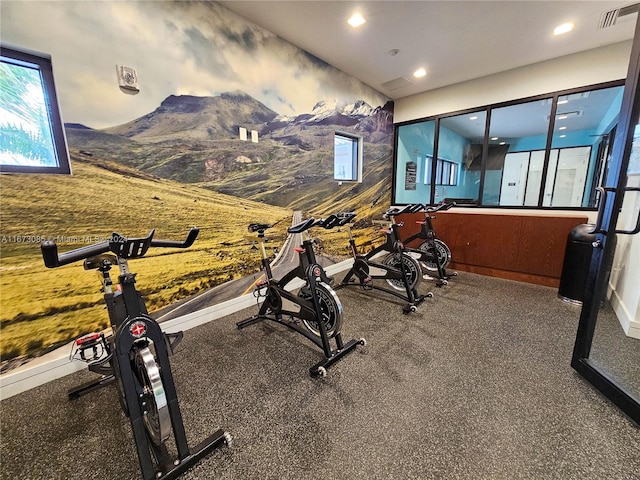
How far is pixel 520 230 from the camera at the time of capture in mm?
3875

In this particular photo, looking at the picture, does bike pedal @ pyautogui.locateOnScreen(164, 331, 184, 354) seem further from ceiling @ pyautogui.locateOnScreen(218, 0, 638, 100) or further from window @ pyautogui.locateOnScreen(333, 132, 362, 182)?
window @ pyautogui.locateOnScreen(333, 132, 362, 182)

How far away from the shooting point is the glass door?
5.40ft

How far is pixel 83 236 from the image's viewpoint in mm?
2127

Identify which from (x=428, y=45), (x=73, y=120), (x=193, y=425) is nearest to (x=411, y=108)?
(x=428, y=45)

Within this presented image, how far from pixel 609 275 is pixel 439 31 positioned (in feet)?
10.0

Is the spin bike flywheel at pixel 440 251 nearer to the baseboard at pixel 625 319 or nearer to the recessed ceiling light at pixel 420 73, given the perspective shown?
the baseboard at pixel 625 319

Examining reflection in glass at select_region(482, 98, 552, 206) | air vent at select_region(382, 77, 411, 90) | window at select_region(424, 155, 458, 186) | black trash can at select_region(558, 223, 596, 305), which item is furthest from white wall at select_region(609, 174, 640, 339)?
air vent at select_region(382, 77, 411, 90)

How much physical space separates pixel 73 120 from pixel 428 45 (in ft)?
12.9

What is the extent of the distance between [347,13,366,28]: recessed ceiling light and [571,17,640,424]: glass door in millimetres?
2238

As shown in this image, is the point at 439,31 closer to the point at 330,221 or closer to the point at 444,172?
the point at 330,221

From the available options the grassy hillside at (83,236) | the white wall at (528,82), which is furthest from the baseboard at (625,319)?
the grassy hillside at (83,236)

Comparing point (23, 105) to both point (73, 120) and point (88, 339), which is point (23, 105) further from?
point (88, 339)

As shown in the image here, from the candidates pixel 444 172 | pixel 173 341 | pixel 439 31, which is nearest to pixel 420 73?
pixel 439 31

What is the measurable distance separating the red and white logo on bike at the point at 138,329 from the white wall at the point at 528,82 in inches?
214
